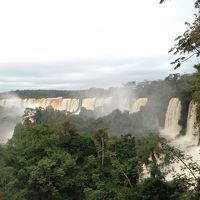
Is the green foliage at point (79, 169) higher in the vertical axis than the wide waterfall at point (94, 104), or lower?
lower

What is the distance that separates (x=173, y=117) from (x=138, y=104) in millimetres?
16663

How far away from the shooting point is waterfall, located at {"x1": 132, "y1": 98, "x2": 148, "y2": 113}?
69.7 m

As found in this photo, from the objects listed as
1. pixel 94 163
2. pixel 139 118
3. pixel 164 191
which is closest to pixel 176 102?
pixel 139 118

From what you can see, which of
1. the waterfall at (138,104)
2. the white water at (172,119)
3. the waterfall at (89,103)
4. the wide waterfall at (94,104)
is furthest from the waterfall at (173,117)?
the waterfall at (89,103)

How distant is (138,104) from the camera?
7106cm

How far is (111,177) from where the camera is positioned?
34750 millimetres

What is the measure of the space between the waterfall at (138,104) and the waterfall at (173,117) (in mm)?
12093

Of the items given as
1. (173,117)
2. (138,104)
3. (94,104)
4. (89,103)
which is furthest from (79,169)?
(89,103)

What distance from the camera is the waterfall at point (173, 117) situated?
53.5 m

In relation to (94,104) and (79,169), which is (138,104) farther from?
(79,169)

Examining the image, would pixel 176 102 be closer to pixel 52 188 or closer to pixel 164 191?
pixel 52 188

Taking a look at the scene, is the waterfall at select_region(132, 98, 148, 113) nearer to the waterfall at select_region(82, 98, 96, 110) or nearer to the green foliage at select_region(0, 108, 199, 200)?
the waterfall at select_region(82, 98, 96, 110)

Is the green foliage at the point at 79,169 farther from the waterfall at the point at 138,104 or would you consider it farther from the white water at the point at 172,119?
the waterfall at the point at 138,104

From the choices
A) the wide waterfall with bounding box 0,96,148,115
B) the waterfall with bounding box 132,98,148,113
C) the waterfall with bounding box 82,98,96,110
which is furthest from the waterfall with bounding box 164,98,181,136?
the waterfall with bounding box 82,98,96,110
